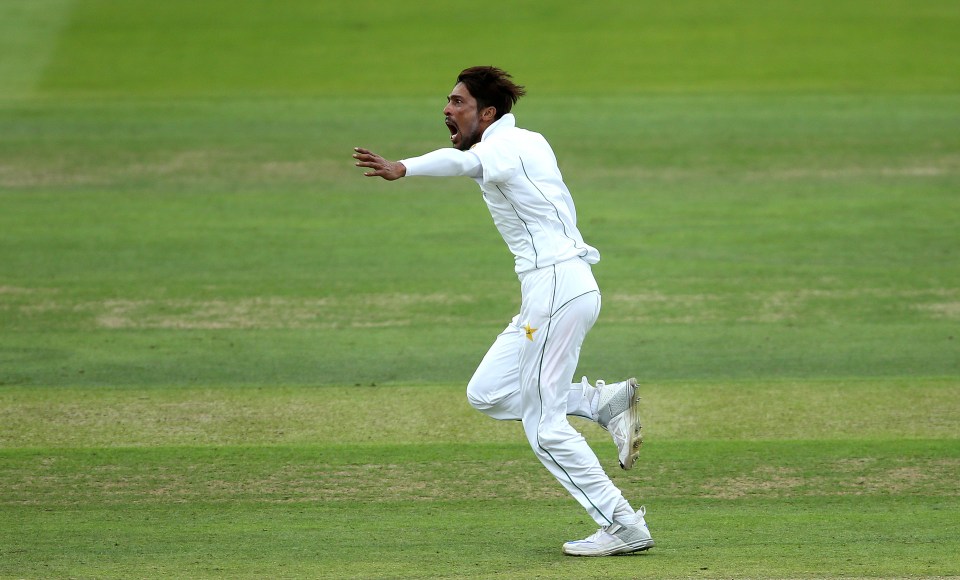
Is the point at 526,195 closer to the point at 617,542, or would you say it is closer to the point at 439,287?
the point at 617,542

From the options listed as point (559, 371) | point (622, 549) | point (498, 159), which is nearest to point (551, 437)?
point (559, 371)

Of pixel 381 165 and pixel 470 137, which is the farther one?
pixel 470 137

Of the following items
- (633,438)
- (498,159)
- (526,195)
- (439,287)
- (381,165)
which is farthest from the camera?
(439,287)

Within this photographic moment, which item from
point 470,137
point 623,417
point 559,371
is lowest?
point 623,417

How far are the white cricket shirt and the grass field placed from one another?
1490 millimetres

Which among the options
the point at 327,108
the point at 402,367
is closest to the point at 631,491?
the point at 402,367

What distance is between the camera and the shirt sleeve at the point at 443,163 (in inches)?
250

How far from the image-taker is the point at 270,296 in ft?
45.4

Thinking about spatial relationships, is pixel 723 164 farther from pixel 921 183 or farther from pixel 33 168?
pixel 33 168

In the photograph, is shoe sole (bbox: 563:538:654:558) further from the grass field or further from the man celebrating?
→ the grass field

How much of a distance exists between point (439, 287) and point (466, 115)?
7.29 metres

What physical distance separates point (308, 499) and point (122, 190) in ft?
38.1

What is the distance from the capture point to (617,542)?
6.89 m

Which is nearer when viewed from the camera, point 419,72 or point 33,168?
point 33,168
